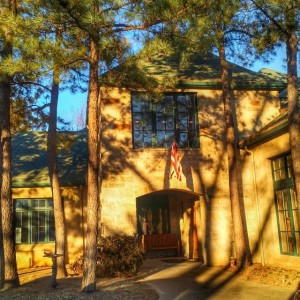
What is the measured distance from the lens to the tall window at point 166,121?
13.5 m

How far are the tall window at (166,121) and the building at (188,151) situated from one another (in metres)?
0.03

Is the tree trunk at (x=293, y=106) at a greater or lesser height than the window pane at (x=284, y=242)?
greater

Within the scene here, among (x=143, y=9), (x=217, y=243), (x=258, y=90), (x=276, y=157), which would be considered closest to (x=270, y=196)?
(x=276, y=157)

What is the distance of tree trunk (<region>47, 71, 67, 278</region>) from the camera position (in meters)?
11.7

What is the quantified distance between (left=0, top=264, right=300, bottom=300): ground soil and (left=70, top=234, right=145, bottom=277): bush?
1.01 feet

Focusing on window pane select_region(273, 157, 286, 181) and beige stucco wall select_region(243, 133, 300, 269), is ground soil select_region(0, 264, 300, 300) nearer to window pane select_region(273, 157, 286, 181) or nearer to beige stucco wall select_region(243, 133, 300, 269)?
beige stucco wall select_region(243, 133, 300, 269)

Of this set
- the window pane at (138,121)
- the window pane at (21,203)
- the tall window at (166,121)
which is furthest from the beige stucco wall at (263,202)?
the window pane at (21,203)

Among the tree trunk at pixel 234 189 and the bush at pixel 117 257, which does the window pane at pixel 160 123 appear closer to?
the tree trunk at pixel 234 189

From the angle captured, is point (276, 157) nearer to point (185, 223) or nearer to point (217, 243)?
point (217, 243)

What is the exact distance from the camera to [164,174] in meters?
13.2

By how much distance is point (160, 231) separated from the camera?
16.7 metres

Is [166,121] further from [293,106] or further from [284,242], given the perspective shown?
[284,242]

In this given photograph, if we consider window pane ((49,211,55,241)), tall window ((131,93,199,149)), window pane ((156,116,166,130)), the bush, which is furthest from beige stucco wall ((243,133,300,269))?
window pane ((49,211,55,241))

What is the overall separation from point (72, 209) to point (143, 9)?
28.5 ft
